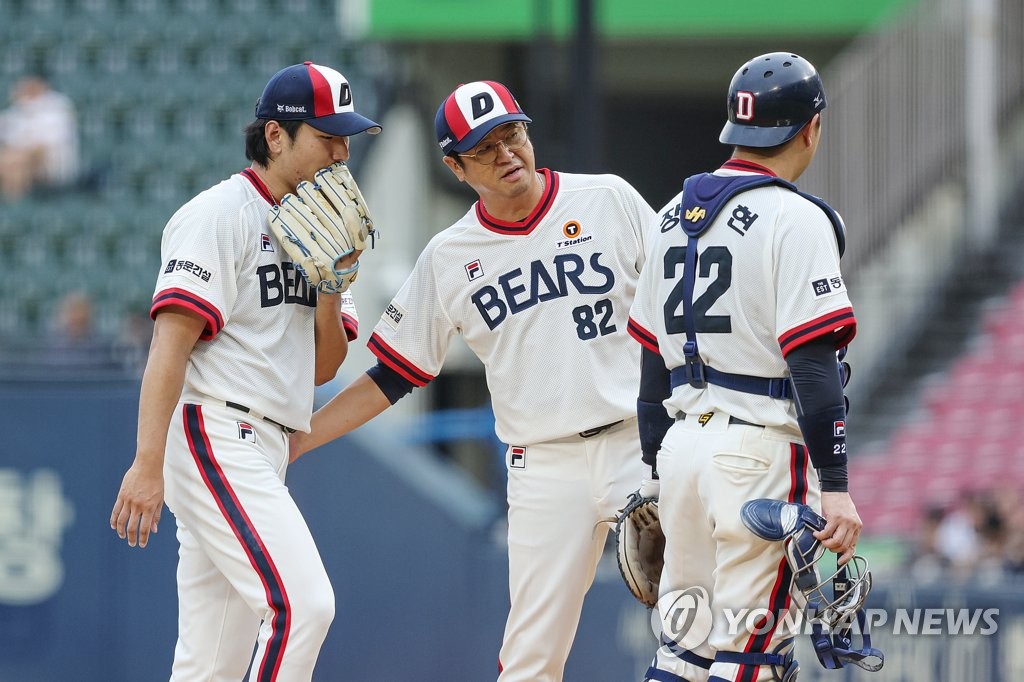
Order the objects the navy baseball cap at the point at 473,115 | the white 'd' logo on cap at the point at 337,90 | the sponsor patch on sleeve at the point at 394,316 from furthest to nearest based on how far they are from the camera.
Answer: the sponsor patch on sleeve at the point at 394,316, the navy baseball cap at the point at 473,115, the white 'd' logo on cap at the point at 337,90

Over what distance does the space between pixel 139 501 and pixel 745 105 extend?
192 centimetres

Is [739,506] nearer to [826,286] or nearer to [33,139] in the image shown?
[826,286]

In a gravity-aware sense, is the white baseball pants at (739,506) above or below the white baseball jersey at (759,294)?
below

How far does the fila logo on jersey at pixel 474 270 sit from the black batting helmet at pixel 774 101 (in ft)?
3.16

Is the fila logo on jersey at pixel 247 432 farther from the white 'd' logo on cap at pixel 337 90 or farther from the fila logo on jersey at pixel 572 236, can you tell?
the fila logo on jersey at pixel 572 236

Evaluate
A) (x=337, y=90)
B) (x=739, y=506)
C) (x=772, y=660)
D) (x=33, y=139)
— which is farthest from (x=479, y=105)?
(x=33, y=139)

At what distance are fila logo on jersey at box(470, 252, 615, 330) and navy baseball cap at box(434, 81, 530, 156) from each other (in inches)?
16.9

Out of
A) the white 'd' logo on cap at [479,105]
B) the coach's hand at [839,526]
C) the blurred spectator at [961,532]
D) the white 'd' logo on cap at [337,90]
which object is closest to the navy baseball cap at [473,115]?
the white 'd' logo on cap at [479,105]

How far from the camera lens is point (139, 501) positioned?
3939 millimetres

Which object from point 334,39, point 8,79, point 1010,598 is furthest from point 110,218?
point 1010,598

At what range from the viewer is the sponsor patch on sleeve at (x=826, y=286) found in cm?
367


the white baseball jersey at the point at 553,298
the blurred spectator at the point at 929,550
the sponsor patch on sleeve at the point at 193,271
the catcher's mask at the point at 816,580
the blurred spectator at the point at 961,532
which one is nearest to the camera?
the catcher's mask at the point at 816,580

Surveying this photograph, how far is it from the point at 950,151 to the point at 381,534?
21.4 feet

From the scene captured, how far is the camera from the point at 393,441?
7516 millimetres
